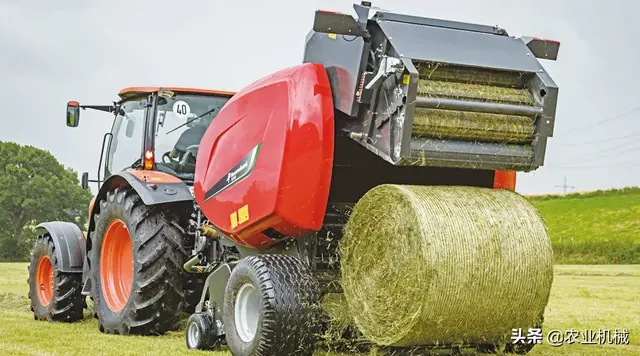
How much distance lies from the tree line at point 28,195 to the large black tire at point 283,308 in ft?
122

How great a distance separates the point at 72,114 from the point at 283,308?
4.40 meters

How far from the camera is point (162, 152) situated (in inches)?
315

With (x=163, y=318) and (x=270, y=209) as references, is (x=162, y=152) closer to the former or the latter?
(x=163, y=318)

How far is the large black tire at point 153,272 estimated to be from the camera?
7.16 m

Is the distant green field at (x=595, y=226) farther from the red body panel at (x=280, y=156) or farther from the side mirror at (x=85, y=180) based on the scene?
the red body panel at (x=280, y=156)

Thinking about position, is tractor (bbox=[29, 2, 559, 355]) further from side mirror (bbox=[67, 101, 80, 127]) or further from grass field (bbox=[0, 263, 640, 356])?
side mirror (bbox=[67, 101, 80, 127])

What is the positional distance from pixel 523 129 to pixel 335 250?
4.69 ft

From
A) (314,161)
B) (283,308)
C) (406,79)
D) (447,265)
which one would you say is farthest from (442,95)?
(283,308)

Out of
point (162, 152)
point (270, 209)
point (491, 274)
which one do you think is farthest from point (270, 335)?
point (162, 152)

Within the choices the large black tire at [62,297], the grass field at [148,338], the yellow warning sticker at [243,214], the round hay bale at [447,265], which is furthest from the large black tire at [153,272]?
the round hay bale at [447,265]

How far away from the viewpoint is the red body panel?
5484 mm

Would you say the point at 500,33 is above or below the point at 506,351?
above

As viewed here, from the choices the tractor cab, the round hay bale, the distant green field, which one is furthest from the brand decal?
the distant green field

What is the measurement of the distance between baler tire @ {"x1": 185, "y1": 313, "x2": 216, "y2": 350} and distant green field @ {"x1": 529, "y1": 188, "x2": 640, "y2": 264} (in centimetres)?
1736
